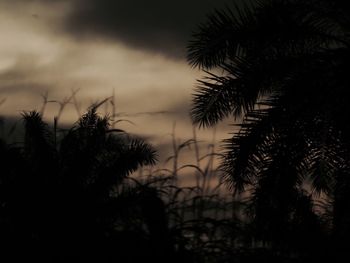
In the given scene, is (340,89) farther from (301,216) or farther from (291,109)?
(301,216)

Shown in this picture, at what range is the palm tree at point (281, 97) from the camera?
49.1ft

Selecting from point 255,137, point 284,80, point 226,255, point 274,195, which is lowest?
point 226,255

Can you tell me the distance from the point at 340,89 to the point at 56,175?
5971 millimetres

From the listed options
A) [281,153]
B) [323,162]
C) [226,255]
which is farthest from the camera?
[226,255]

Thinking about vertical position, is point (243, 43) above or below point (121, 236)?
above

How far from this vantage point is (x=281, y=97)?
1531cm

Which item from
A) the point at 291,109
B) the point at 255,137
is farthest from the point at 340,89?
the point at 255,137

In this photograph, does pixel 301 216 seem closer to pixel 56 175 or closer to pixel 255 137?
pixel 255 137

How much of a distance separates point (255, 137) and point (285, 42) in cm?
230

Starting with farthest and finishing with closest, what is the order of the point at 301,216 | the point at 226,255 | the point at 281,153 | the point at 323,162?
the point at 226,255 < the point at 301,216 < the point at 281,153 < the point at 323,162

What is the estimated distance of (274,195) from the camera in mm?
15773

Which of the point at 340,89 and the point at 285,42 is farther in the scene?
the point at 285,42

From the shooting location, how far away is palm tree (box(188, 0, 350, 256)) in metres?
15.0

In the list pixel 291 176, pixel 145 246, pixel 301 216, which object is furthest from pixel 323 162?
pixel 145 246
